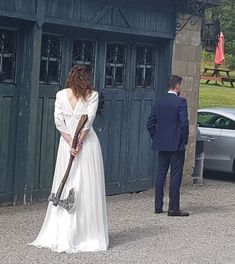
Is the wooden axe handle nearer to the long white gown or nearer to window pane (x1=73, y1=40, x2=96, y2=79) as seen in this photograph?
the long white gown

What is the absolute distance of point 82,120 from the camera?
28.1 ft

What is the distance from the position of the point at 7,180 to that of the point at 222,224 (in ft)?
9.78

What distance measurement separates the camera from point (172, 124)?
36.3 ft

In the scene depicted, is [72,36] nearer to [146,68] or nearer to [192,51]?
[146,68]

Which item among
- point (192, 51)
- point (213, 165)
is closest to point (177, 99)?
point (192, 51)

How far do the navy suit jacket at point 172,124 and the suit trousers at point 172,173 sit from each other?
15 cm

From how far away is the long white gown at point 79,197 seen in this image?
8.48m

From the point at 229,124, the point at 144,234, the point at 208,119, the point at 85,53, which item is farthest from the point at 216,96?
the point at 144,234

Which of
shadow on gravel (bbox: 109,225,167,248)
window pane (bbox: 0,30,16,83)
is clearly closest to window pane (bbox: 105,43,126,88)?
window pane (bbox: 0,30,16,83)

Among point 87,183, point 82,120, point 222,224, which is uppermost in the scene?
point 82,120

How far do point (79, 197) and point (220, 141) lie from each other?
8.05 metres

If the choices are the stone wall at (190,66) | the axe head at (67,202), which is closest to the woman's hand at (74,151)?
the axe head at (67,202)

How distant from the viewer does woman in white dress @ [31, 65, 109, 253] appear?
8.50 meters

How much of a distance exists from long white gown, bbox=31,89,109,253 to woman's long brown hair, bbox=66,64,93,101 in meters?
0.07
